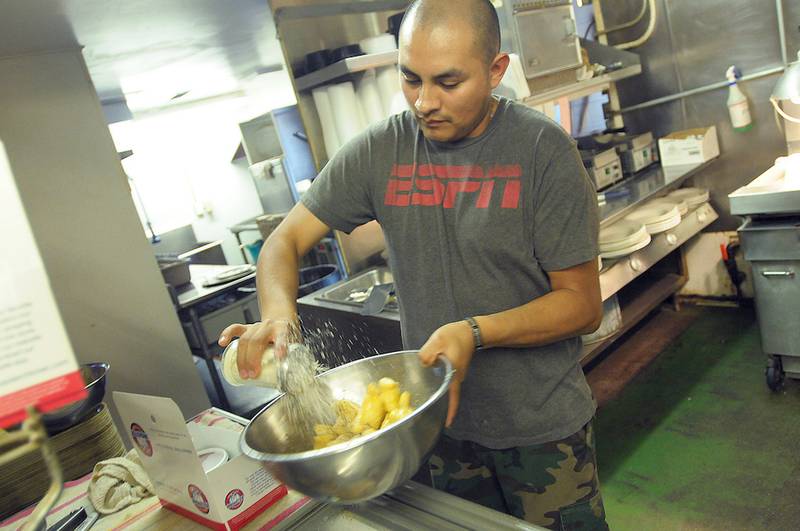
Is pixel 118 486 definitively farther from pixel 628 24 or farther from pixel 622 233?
pixel 628 24

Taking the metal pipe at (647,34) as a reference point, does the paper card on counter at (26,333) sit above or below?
below

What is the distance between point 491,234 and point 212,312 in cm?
320

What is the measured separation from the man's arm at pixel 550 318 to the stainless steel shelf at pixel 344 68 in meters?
1.72

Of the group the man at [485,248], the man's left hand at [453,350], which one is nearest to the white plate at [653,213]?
the man at [485,248]

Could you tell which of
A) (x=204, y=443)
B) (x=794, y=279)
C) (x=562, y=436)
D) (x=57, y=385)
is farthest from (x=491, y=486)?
(x=794, y=279)

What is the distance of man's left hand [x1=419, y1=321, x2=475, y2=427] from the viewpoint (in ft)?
3.48

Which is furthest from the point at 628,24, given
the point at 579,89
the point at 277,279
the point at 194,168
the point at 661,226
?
the point at 194,168

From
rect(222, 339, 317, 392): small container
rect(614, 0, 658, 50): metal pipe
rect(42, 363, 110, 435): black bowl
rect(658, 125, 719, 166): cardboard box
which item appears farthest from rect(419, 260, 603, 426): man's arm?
rect(614, 0, 658, 50): metal pipe

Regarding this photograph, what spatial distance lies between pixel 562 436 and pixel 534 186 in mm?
613

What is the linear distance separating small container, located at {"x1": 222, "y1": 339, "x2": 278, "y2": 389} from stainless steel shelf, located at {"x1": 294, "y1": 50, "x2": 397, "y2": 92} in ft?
6.19

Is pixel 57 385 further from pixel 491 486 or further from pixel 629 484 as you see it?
pixel 629 484

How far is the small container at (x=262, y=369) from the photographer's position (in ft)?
3.64

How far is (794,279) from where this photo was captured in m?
2.81

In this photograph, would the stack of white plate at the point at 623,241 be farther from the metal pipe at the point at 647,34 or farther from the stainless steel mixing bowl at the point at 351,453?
the stainless steel mixing bowl at the point at 351,453
